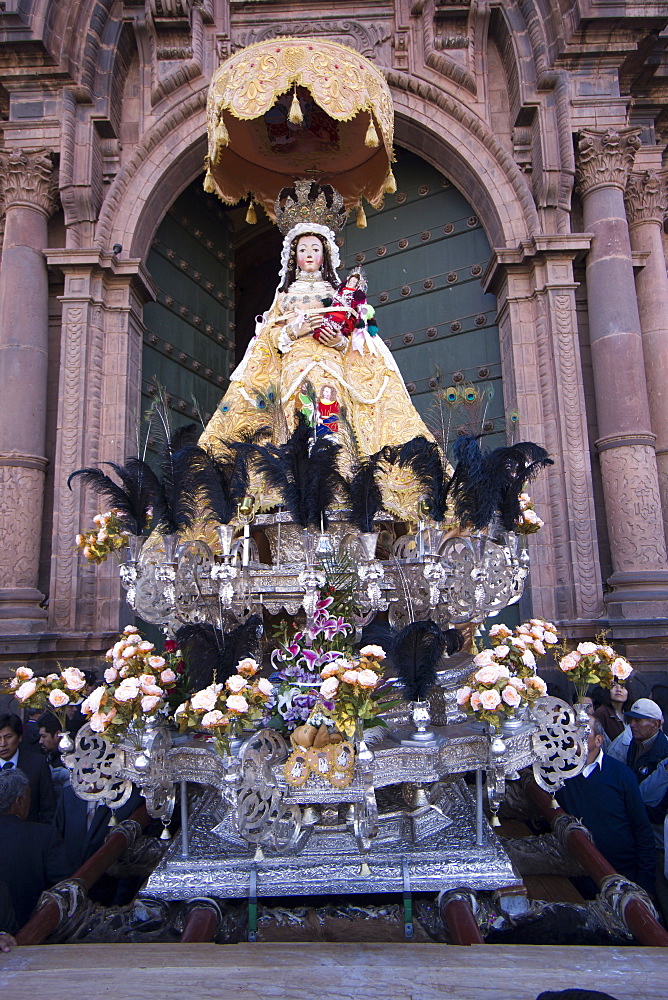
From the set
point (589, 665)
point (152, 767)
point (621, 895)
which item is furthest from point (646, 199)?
point (152, 767)

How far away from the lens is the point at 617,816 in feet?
13.3

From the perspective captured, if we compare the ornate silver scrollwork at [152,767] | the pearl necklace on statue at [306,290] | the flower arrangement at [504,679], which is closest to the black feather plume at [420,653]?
the flower arrangement at [504,679]

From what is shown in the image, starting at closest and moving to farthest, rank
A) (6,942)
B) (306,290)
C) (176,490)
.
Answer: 1. (6,942)
2. (176,490)
3. (306,290)

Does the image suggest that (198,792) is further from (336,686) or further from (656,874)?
(656,874)

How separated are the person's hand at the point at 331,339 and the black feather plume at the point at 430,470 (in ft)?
5.85

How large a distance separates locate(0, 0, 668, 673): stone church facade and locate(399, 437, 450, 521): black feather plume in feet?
14.0

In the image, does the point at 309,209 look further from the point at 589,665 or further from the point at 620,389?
the point at 589,665

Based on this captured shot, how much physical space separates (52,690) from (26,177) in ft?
24.4

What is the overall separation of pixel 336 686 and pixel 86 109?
360 inches

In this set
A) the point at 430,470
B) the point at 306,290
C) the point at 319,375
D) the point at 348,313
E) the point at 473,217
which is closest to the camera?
the point at 430,470

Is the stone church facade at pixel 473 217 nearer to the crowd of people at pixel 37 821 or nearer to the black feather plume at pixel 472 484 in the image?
the crowd of people at pixel 37 821

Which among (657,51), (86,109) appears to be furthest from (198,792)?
(657,51)

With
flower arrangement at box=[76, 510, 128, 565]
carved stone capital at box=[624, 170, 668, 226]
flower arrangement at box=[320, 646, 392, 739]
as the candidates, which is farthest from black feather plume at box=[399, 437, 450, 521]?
carved stone capital at box=[624, 170, 668, 226]

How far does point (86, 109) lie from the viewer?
927cm
